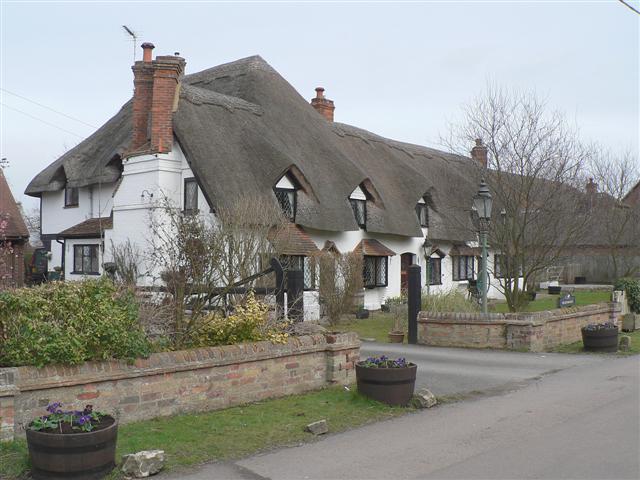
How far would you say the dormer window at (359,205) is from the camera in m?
27.2

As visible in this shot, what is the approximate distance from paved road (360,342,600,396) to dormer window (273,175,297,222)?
7917 millimetres

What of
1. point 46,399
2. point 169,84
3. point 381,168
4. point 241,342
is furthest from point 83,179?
point 46,399

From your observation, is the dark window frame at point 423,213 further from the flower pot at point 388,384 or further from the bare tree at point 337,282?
the flower pot at point 388,384

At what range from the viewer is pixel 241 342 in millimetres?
9719

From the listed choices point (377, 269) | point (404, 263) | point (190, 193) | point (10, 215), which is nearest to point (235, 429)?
point (190, 193)

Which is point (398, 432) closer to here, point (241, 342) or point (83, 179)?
point (241, 342)

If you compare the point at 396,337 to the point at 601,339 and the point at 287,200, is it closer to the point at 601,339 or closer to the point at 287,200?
the point at 601,339

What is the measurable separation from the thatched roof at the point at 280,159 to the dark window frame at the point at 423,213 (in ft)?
0.92

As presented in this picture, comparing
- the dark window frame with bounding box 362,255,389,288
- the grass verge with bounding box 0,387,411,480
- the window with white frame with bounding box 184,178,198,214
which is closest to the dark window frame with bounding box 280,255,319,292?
the window with white frame with bounding box 184,178,198,214

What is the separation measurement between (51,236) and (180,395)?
2345cm

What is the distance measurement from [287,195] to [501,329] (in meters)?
10.7

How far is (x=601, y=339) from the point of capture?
15297 mm

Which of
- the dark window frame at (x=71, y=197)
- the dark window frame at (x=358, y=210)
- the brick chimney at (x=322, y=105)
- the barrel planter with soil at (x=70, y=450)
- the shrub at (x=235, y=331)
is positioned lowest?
the barrel planter with soil at (x=70, y=450)

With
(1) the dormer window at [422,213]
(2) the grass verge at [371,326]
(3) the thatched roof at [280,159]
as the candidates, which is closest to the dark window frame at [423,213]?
(1) the dormer window at [422,213]
